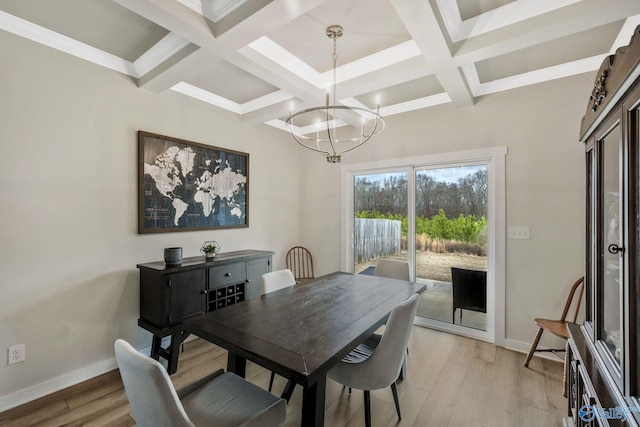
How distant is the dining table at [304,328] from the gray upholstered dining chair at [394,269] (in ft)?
1.67

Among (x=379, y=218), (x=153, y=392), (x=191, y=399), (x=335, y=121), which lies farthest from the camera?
(x=335, y=121)

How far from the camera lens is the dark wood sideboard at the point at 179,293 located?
7.81ft

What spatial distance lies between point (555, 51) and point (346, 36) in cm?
170

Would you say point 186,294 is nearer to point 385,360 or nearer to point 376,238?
point 385,360

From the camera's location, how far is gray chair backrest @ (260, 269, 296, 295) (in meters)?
2.30

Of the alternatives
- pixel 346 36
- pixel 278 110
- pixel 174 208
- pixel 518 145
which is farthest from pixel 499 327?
pixel 174 208

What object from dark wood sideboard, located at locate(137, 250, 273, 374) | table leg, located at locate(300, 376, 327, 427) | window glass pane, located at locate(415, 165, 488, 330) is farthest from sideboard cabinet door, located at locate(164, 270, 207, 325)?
window glass pane, located at locate(415, 165, 488, 330)

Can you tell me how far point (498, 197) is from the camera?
2895mm

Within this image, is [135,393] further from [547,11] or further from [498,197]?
[498,197]

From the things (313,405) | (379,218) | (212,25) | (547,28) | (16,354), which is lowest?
(16,354)

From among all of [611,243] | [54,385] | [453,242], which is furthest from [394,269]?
[54,385]

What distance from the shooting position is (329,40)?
2.20m

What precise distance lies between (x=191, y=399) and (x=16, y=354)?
1.63 meters

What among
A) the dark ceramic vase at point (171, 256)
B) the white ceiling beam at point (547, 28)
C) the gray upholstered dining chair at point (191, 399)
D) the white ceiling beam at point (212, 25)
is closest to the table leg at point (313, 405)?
the gray upholstered dining chair at point (191, 399)
